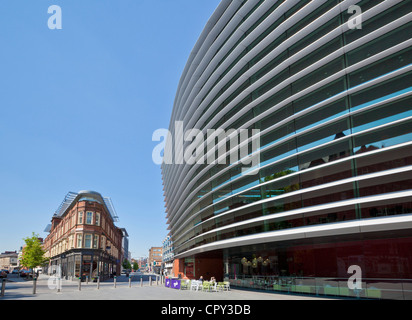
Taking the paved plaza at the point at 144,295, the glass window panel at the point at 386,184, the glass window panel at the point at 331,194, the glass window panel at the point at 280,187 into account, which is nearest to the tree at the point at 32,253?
the paved plaza at the point at 144,295

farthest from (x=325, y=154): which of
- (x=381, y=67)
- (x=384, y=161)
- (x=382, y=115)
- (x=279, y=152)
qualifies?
(x=381, y=67)

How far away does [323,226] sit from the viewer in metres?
16.8

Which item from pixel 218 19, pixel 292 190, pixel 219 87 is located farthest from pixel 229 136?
pixel 218 19

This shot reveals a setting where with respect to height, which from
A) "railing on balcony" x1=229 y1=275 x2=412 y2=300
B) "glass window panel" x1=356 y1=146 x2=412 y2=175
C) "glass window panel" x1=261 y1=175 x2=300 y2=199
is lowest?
"railing on balcony" x1=229 y1=275 x2=412 y2=300

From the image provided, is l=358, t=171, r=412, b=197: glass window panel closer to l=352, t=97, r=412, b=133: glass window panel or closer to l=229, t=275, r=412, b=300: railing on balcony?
l=352, t=97, r=412, b=133: glass window panel

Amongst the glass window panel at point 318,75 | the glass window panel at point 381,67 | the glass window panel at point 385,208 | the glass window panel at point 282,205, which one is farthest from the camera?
the glass window panel at point 282,205

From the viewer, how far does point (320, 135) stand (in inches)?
704

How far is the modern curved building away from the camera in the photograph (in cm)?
1512

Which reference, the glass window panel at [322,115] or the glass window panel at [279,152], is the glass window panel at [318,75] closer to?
the glass window panel at [322,115]

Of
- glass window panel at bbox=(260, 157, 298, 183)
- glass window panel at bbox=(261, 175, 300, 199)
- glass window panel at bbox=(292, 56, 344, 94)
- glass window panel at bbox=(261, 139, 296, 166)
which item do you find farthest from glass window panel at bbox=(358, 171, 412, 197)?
glass window panel at bbox=(292, 56, 344, 94)

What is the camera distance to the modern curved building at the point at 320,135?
595 inches

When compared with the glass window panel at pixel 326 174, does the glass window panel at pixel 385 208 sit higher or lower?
lower

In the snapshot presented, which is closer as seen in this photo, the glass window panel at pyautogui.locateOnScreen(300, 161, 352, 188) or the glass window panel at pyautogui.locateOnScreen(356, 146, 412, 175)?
the glass window panel at pyautogui.locateOnScreen(356, 146, 412, 175)

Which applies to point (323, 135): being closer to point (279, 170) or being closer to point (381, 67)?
point (279, 170)
